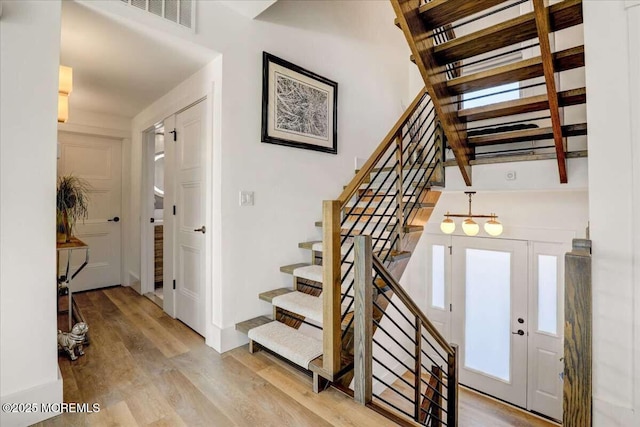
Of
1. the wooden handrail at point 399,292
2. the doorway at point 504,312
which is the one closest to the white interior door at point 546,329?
the doorway at point 504,312

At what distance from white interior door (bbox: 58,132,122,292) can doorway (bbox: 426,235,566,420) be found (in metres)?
4.43

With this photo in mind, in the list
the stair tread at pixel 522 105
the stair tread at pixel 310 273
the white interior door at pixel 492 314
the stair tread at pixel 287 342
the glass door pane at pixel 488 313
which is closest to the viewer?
the stair tread at pixel 287 342

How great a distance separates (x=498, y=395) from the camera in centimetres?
420

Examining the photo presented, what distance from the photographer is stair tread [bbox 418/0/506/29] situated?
1.83m

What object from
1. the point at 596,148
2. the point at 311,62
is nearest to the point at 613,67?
the point at 596,148

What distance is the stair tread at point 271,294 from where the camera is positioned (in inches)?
98.2

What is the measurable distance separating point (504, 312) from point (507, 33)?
3.57 meters

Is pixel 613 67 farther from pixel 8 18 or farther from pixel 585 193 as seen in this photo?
pixel 8 18

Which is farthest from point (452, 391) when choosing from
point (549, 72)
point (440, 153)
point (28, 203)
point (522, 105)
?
point (28, 203)

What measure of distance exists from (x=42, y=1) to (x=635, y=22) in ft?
9.81

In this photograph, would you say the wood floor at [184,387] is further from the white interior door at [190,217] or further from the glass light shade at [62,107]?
the glass light shade at [62,107]

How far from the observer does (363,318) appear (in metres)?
1.70

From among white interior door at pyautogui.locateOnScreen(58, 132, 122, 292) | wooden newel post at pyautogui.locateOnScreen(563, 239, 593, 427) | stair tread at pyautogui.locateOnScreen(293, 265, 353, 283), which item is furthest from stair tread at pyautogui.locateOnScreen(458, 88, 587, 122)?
white interior door at pyautogui.locateOnScreen(58, 132, 122, 292)

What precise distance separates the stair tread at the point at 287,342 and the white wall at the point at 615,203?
1530 mm
